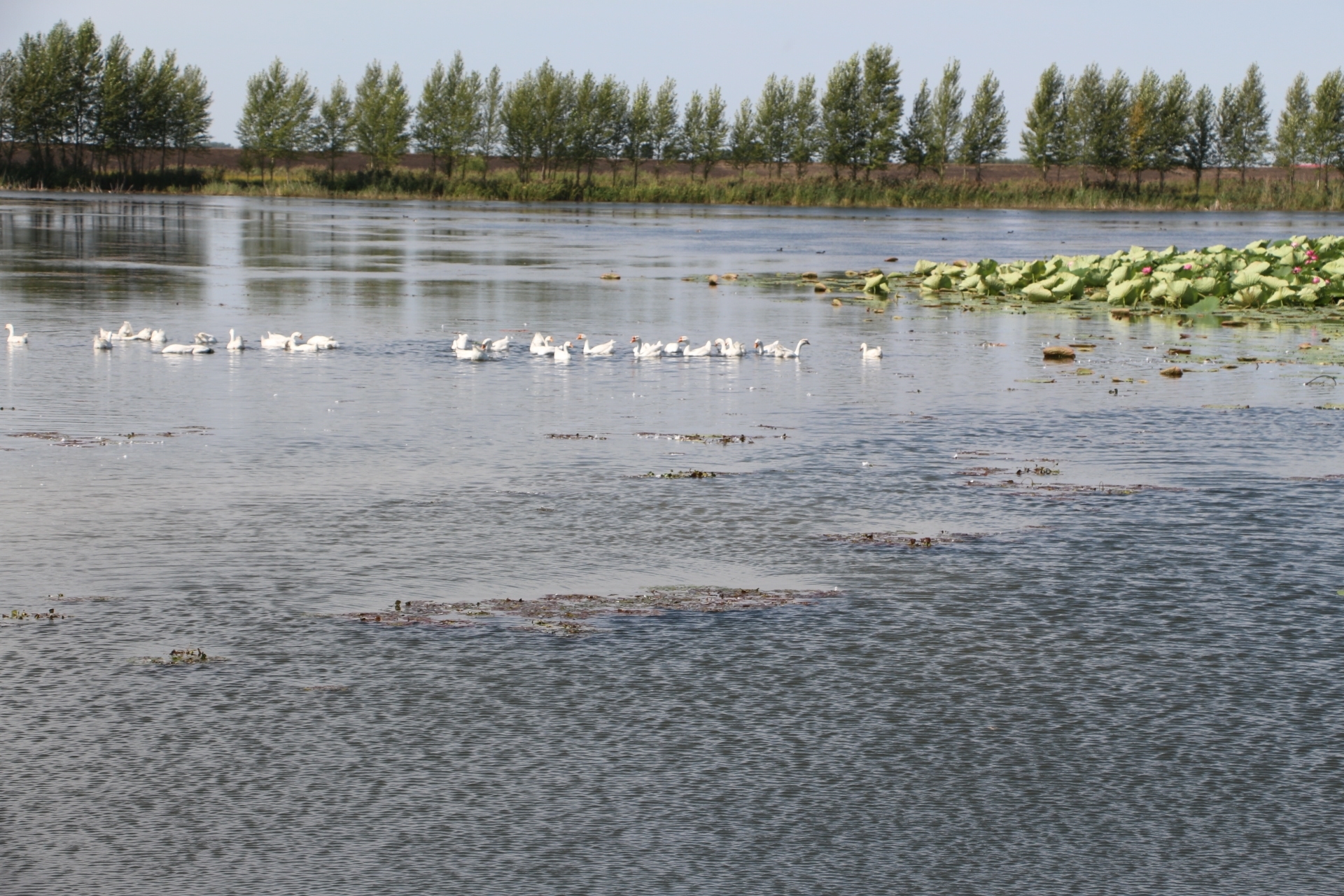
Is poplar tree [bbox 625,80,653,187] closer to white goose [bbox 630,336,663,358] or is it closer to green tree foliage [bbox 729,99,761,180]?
green tree foliage [bbox 729,99,761,180]

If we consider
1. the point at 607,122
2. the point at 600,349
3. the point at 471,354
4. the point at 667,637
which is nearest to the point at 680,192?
the point at 607,122

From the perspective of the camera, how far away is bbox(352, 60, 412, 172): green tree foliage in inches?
5733

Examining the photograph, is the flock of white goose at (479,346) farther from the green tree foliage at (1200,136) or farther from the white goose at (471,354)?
the green tree foliage at (1200,136)

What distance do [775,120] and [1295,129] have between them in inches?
1959

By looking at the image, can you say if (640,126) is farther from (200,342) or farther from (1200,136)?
(200,342)

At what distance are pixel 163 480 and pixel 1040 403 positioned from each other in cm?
889

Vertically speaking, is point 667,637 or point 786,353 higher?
point 786,353

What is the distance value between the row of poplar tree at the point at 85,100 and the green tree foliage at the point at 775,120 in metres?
54.7

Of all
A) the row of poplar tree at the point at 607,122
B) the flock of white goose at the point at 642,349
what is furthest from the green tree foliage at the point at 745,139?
the flock of white goose at the point at 642,349

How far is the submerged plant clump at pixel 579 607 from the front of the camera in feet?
24.6

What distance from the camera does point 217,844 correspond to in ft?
Result: 16.3

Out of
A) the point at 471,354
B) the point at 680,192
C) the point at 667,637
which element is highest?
the point at 680,192

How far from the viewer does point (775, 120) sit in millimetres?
156125

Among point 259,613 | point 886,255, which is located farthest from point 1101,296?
point 259,613
